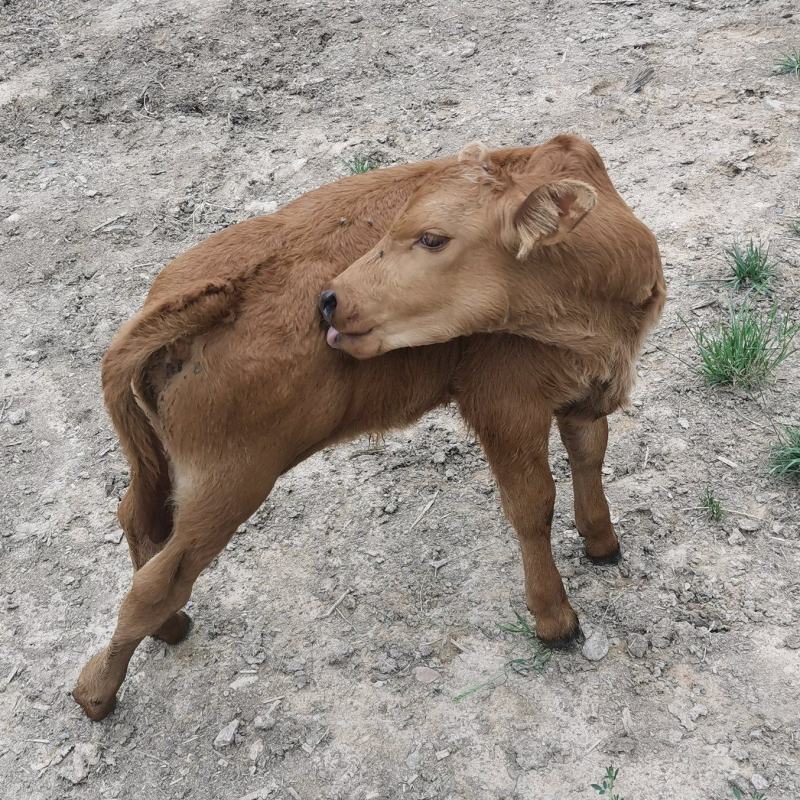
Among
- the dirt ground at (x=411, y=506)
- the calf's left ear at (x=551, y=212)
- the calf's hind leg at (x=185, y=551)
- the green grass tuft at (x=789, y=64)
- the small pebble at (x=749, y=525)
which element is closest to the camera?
the calf's left ear at (x=551, y=212)

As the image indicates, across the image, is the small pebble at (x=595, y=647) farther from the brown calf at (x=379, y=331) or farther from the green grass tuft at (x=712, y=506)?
the green grass tuft at (x=712, y=506)

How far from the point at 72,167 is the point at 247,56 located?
205cm

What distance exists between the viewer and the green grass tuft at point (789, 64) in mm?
7438

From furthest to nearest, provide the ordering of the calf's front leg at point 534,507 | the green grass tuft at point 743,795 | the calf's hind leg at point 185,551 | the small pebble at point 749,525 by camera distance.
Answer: the small pebble at point 749,525
the calf's front leg at point 534,507
the calf's hind leg at point 185,551
the green grass tuft at point 743,795

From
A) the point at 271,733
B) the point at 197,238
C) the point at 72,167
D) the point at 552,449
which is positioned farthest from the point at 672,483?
the point at 72,167

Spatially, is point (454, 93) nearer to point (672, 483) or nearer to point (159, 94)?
point (159, 94)

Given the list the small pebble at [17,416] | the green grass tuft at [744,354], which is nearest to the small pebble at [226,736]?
the small pebble at [17,416]

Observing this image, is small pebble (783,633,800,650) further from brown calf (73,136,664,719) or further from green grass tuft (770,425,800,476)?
brown calf (73,136,664,719)

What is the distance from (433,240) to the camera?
3422mm

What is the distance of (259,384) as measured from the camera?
11.5ft

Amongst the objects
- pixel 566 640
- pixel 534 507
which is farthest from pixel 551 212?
pixel 566 640

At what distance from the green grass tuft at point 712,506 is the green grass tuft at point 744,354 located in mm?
837

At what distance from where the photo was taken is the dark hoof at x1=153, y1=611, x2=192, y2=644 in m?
4.55

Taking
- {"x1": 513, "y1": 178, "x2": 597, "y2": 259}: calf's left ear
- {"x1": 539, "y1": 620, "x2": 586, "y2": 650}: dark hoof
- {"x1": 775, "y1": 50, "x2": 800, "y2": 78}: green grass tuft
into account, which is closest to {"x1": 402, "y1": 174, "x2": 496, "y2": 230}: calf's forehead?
{"x1": 513, "y1": 178, "x2": 597, "y2": 259}: calf's left ear
